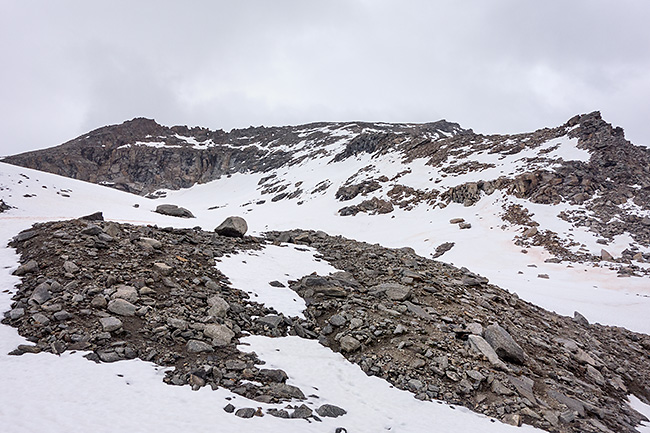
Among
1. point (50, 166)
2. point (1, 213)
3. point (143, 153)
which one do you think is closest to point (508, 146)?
point (1, 213)

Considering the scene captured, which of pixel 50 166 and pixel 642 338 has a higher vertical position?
pixel 50 166

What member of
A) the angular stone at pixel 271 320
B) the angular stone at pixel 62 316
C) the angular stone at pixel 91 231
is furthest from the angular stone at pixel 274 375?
the angular stone at pixel 91 231

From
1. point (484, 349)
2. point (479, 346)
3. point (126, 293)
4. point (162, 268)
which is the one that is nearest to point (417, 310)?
point (479, 346)

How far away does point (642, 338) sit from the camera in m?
13.1

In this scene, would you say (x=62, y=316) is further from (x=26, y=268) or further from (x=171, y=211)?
(x=171, y=211)

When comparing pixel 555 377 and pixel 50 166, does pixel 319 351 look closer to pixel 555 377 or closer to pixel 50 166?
pixel 555 377

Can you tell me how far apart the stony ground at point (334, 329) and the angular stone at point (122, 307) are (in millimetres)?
34

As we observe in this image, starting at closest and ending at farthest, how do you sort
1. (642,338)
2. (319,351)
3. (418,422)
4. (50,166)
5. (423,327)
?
1. (418,422)
2. (319,351)
3. (423,327)
4. (642,338)
5. (50,166)

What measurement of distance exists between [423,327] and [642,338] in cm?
1136

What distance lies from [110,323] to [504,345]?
11.3 metres

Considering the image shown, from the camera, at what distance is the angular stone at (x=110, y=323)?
23.6 ft

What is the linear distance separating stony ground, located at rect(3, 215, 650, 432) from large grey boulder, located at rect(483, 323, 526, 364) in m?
0.04

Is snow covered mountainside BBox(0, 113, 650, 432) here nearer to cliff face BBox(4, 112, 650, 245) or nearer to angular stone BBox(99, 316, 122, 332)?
angular stone BBox(99, 316, 122, 332)

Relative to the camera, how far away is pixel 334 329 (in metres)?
10.1
